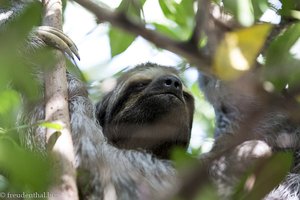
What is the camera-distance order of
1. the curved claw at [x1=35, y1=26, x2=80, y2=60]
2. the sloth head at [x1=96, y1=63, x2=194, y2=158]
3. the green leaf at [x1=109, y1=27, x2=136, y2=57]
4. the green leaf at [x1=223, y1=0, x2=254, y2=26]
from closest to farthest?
1. the green leaf at [x1=223, y1=0, x2=254, y2=26]
2. the green leaf at [x1=109, y1=27, x2=136, y2=57]
3. the curved claw at [x1=35, y1=26, x2=80, y2=60]
4. the sloth head at [x1=96, y1=63, x2=194, y2=158]

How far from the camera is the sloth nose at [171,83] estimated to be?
4.29 m

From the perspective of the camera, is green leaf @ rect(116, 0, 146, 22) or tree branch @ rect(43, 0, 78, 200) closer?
green leaf @ rect(116, 0, 146, 22)

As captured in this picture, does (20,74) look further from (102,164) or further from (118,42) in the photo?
(102,164)

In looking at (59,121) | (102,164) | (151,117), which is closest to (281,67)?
(59,121)

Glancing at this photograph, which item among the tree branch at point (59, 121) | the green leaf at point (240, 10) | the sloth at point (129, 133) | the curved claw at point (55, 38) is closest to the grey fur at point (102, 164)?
the sloth at point (129, 133)

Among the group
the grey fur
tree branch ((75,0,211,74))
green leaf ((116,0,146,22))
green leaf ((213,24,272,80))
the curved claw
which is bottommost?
the grey fur

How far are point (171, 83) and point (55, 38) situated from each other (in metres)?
1.08

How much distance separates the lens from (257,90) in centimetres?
93

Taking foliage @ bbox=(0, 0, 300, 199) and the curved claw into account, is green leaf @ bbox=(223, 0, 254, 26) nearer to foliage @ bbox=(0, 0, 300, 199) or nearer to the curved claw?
foliage @ bbox=(0, 0, 300, 199)

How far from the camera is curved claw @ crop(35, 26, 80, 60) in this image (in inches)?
145

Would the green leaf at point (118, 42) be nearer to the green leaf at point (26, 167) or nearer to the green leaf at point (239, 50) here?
the green leaf at point (26, 167)

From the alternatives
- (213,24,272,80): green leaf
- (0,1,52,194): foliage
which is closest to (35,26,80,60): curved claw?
(0,1,52,194): foliage

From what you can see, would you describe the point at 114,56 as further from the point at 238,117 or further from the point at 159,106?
the point at 238,117

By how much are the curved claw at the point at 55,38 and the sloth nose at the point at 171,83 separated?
90 centimetres
